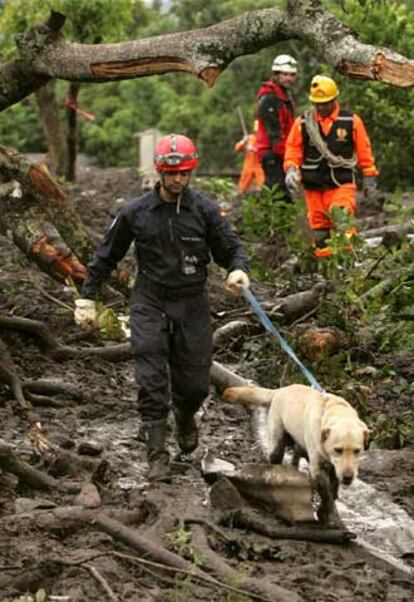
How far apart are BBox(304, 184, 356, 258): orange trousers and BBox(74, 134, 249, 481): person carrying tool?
5.95 metres

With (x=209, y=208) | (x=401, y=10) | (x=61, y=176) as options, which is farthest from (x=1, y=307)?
(x=61, y=176)

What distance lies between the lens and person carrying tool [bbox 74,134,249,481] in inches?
345

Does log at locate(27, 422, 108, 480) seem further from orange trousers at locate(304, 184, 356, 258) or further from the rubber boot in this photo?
orange trousers at locate(304, 184, 356, 258)

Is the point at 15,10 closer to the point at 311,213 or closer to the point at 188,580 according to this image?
the point at 311,213

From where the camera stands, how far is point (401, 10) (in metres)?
21.3

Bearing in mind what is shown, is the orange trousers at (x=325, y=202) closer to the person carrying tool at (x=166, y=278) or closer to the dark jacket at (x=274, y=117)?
the dark jacket at (x=274, y=117)

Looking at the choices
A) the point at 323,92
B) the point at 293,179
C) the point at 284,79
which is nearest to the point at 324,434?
the point at 293,179

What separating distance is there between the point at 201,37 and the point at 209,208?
6.93ft

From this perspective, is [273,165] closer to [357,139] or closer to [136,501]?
[357,139]

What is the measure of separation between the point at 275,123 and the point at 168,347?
31.1ft

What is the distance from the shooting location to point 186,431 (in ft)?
30.7

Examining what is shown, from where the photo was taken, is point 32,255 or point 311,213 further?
point 311,213

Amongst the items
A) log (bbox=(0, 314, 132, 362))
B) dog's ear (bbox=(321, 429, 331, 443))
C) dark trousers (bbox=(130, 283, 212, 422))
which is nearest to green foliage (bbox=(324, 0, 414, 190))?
log (bbox=(0, 314, 132, 362))

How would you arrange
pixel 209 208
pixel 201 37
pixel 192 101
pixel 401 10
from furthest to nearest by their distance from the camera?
1. pixel 192 101
2. pixel 401 10
3. pixel 201 37
4. pixel 209 208
